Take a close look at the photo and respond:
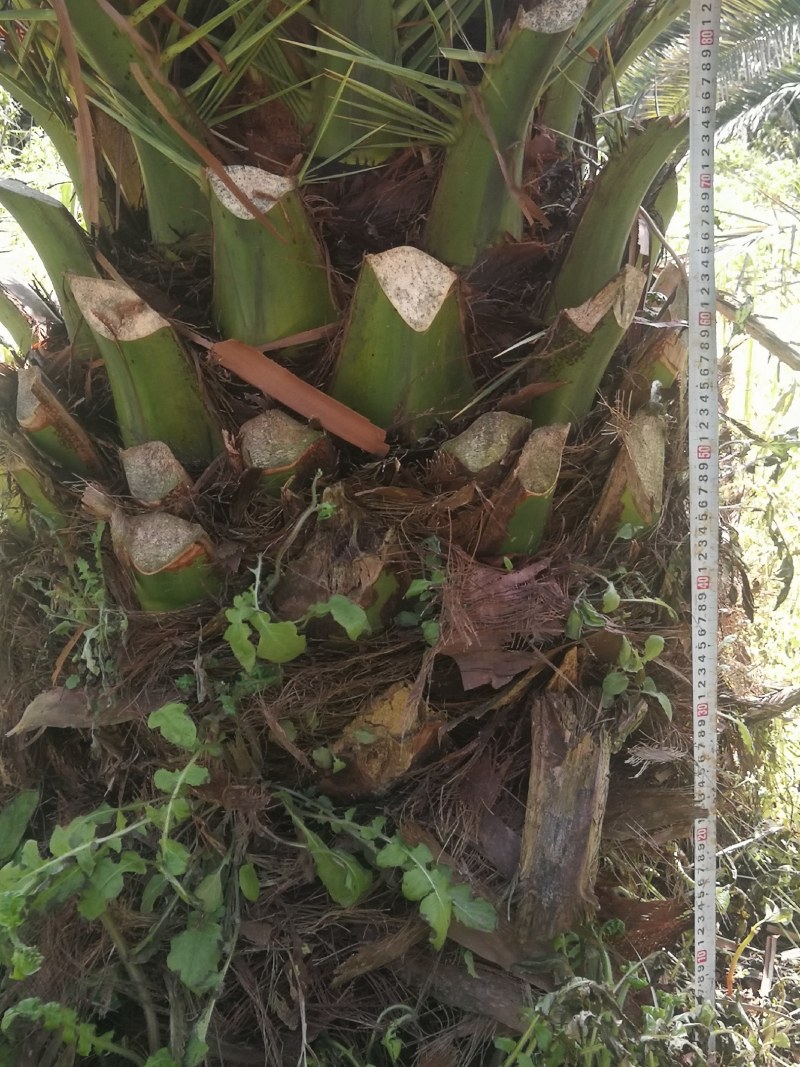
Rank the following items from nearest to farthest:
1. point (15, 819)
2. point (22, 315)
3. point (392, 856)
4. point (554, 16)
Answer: point (554, 16) → point (392, 856) → point (15, 819) → point (22, 315)

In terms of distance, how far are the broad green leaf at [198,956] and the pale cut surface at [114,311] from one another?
0.68m

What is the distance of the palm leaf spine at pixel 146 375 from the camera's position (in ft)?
3.09

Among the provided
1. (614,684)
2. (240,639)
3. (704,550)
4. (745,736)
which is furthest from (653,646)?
(240,639)

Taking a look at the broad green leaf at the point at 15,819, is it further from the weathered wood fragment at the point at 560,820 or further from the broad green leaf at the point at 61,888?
the weathered wood fragment at the point at 560,820

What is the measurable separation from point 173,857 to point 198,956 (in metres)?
0.12

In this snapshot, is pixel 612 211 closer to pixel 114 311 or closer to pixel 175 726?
pixel 114 311

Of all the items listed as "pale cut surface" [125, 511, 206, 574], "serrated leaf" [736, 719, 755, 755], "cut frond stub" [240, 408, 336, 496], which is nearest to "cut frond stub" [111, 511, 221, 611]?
"pale cut surface" [125, 511, 206, 574]

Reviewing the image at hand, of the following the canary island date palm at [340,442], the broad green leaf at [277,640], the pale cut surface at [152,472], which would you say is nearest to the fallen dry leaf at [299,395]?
the canary island date palm at [340,442]

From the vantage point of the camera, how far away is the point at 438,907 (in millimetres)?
903

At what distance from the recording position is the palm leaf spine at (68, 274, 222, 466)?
3.09 feet

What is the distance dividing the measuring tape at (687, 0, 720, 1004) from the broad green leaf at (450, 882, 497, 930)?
332mm

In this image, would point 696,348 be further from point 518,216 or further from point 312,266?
point 312,266

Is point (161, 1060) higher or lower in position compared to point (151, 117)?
lower

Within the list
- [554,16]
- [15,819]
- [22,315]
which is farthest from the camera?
[22,315]
